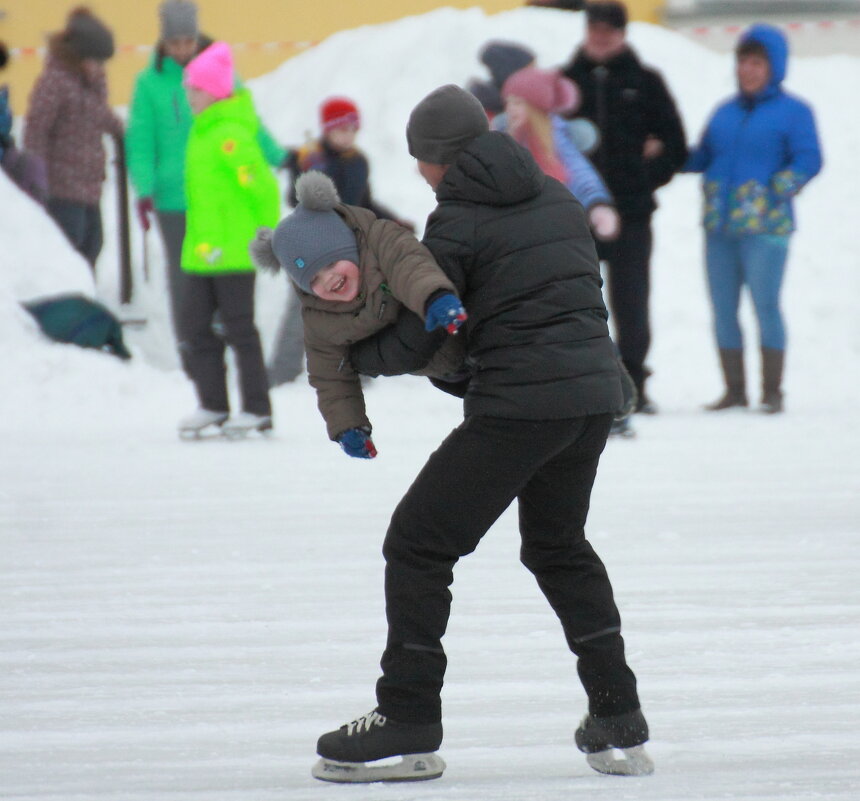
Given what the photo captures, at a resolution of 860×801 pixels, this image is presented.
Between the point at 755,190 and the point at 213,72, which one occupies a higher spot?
the point at 213,72

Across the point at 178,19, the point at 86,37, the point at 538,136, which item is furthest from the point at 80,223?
the point at 538,136

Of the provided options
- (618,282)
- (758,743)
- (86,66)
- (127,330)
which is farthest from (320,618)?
(127,330)

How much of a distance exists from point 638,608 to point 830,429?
3.64 metres

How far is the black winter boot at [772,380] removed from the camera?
802cm

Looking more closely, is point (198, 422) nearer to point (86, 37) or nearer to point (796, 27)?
point (86, 37)

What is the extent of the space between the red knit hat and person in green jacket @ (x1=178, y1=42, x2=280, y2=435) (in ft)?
3.83

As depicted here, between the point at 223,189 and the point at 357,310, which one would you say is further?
the point at 223,189

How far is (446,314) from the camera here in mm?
2580

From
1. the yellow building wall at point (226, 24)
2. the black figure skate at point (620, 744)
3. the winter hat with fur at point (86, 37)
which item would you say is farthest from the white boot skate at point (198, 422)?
the yellow building wall at point (226, 24)

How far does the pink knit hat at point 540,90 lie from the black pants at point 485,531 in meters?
3.87

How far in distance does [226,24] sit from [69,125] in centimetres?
567

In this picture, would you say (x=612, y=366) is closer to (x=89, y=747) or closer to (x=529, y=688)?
(x=529, y=688)

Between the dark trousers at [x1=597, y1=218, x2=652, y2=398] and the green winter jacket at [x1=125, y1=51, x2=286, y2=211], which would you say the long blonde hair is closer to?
the dark trousers at [x1=597, y1=218, x2=652, y2=398]

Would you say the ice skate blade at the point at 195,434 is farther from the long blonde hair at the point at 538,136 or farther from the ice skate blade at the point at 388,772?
the ice skate blade at the point at 388,772
